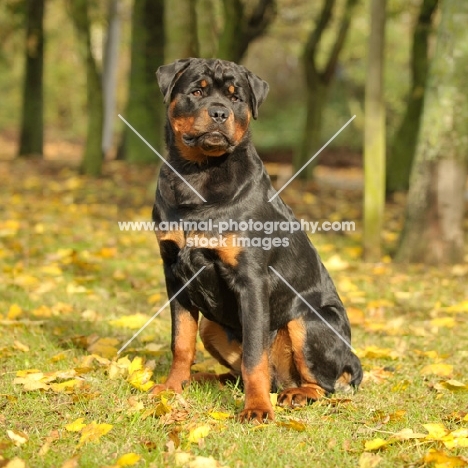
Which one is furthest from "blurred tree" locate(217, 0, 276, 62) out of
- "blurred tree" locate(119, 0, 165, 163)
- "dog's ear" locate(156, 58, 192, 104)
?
"dog's ear" locate(156, 58, 192, 104)

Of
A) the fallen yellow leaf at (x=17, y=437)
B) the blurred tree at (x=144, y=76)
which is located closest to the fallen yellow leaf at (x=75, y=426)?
the fallen yellow leaf at (x=17, y=437)

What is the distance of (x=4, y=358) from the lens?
4.81 metres

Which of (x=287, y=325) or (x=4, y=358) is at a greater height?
(x=287, y=325)

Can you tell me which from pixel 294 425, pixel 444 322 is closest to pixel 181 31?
pixel 444 322

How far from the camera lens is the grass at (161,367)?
136 inches

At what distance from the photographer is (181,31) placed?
11.0 meters

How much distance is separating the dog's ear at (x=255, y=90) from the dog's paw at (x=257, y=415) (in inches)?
68.8

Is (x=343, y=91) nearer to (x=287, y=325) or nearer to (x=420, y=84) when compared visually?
(x=420, y=84)

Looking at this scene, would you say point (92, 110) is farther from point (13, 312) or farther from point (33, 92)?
point (13, 312)

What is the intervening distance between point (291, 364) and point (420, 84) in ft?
31.3

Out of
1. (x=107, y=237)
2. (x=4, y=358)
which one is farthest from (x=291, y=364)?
(x=107, y=237)

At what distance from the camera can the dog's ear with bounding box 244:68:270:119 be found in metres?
4.43

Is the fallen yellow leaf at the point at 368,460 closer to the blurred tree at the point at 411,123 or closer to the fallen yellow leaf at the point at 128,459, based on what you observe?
the fallen yellow leaf at the point at 128,459

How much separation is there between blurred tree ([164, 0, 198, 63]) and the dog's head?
6.73 m
